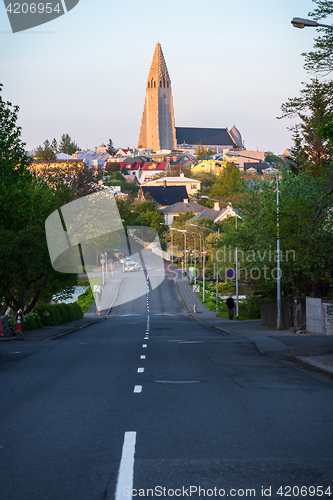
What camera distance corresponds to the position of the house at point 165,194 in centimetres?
17338

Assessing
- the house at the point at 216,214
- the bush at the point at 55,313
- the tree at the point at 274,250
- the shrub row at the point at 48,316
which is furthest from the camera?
the house at the point at 216,214

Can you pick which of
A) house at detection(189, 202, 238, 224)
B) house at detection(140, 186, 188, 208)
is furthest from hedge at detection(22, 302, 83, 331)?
house at detection(140, 186, 188, 208)

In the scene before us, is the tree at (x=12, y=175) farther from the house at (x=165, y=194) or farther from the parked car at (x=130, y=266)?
the house at (x=165, y=194)

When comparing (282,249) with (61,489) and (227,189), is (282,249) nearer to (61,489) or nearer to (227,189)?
(61,489)

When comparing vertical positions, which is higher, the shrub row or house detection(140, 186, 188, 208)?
house detection(140, 186, 188, 208)

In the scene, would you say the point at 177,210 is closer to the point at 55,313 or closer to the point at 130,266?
the point at 130,266

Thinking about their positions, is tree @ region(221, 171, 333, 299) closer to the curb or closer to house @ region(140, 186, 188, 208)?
the curb

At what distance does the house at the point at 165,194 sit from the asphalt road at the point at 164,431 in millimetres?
159910

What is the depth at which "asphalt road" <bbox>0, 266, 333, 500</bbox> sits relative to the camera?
499 centimetres

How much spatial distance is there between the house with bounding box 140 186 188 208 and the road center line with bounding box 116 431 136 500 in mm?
165560

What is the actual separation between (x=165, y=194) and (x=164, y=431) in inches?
6728

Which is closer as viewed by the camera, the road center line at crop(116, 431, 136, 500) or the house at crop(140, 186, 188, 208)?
the road center line at crop(116, 431, 136, 500)

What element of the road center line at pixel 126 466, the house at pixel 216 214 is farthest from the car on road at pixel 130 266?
the road center line at pixel 126 466

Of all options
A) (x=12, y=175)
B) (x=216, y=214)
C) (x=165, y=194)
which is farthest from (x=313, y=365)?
(x=165, y=194)
